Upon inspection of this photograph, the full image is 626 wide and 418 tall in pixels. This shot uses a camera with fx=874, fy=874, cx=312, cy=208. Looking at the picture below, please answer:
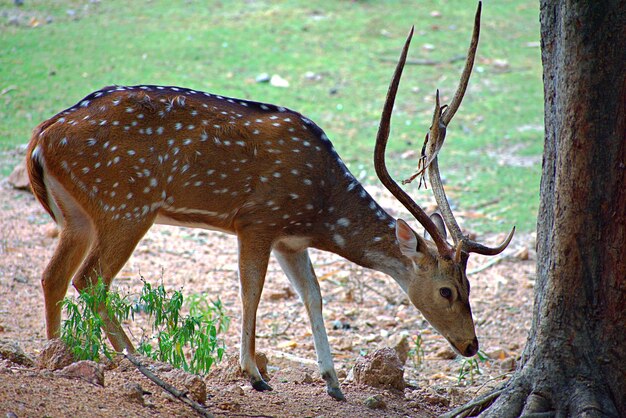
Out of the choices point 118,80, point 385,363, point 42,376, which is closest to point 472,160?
point 118,80

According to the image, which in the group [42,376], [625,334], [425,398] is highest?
[625,334]

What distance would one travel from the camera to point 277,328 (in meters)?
6.35

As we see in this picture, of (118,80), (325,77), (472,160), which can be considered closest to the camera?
(472,160)

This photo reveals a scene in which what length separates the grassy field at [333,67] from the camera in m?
9.61

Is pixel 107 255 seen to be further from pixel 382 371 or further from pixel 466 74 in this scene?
pixel 466 74

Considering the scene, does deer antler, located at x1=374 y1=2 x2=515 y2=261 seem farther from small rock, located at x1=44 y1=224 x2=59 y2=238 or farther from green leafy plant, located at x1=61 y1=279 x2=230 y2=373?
small rock, located at x1=44 y1=224 x2=59 y2=238

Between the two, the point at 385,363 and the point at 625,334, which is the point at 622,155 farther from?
the point at 385,363

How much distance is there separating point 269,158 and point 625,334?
2.29m

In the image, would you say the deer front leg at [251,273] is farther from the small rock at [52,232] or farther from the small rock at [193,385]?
the small rock at [52,232]

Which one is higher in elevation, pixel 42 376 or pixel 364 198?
pixel 364 198

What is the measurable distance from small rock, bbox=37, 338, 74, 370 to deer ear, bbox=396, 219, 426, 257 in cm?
191

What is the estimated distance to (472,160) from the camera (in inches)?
384

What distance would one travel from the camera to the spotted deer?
4902 mm

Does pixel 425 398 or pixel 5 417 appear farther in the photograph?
pixel 425 398
